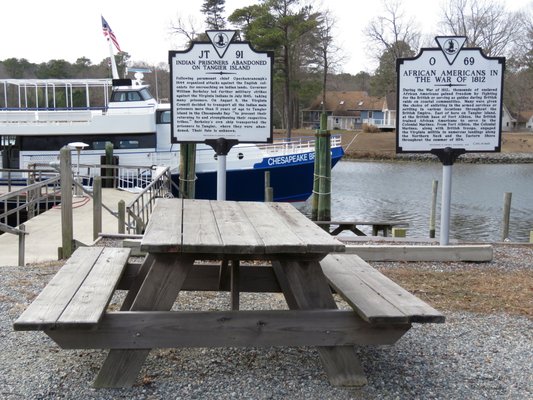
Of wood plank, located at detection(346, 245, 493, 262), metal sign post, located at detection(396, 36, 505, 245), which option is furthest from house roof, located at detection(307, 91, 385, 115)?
wood plank, located at detection(346, 245, 493, 262)

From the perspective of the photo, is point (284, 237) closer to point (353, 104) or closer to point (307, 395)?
point (307, 395)

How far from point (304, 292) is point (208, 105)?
13.0ft

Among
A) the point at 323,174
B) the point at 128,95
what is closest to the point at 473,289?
the point at 323,174

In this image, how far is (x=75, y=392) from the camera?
3.52m

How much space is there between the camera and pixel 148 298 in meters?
3.58

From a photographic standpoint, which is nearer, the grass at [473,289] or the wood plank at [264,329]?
the wood plank at [264,329]

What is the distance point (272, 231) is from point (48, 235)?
8.71 m

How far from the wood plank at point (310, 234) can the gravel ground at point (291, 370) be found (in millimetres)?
821

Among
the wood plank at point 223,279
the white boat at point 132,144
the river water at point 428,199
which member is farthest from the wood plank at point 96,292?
the white boat at point 132,144

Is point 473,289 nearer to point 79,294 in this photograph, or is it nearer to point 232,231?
point 232,231

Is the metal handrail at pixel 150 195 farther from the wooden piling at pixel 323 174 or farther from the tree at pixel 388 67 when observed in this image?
the tree at pixel 388 67

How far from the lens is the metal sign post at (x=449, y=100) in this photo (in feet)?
24.3

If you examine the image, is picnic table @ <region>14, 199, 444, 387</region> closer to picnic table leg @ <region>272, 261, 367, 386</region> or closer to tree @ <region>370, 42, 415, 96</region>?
picnic table leg @ <region>272, 261, 367, 386</region>

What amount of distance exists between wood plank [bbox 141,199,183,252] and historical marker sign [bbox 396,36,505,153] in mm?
3558
